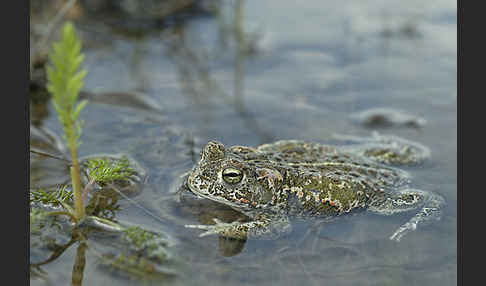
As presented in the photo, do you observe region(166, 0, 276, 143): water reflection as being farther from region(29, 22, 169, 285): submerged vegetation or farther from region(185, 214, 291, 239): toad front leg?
region(29, 22, 169, 285): submerged vegetation

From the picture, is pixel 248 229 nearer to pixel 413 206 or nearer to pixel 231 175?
pixel 231 175

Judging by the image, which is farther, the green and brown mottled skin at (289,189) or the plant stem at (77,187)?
the green and brown mottled skin at (289,189)

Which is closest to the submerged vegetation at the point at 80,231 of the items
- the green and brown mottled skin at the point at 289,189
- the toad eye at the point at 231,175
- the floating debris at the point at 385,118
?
the green and brown mottled skin at the point at 289,189

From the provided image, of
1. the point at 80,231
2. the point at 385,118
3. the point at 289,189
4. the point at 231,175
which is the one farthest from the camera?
the point at 385,118

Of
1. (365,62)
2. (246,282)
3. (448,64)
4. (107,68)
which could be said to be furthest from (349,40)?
(246,282)

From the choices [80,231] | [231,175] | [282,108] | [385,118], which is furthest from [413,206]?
[80,231]

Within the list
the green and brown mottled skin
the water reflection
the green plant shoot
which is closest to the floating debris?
the water reflection

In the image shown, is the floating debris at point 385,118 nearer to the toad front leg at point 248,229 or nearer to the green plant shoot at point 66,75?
the toad front leg at point 248,229
